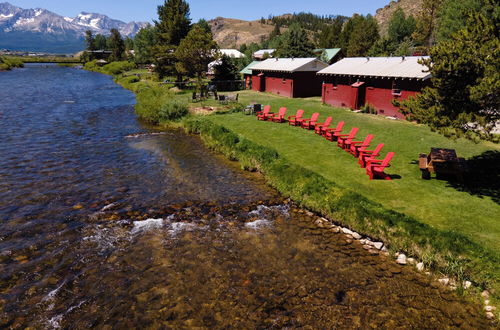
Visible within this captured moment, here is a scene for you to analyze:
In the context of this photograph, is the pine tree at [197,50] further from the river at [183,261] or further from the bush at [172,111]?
the river at [183,261]

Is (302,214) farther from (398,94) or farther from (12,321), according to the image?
(398,94)

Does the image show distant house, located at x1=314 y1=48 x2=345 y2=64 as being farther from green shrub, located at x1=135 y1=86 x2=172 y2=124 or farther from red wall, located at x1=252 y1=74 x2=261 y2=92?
green shrub, located at x1=135 y1=86 x2=172 y2=124

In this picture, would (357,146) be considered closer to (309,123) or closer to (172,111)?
(309,123)

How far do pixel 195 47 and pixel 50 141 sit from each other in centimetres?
1948

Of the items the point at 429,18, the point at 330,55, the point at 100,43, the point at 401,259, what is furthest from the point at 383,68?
the point at 100,43

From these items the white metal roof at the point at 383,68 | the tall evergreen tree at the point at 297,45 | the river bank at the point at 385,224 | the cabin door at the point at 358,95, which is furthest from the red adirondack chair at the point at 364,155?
the tall evergreen tree at the point at 297,45

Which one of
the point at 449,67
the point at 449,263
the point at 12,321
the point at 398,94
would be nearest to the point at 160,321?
the point at 12,321

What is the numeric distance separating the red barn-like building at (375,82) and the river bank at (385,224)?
1361 cm

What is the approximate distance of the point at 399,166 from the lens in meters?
16.0

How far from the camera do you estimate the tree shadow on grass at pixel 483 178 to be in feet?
42.7

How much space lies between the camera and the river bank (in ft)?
28.0

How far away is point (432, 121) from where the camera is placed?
12.0 m

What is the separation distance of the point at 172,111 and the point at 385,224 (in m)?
23.6

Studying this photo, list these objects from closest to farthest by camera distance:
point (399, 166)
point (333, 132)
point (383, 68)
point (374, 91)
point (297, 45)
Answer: point (399, 166) → point (333, 132) → point (383, 68) → point (374, 91) → point (297, 45)
